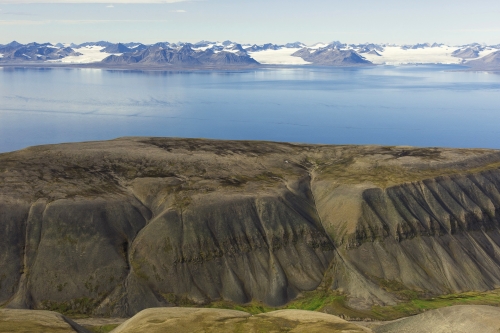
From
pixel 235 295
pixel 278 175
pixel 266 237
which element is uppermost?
pixel 278 175

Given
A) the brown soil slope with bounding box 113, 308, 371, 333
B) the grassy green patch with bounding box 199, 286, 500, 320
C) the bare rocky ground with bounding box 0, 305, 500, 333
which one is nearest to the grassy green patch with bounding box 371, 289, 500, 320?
the grassy green patch with bounding box 199, 286, 500, 320

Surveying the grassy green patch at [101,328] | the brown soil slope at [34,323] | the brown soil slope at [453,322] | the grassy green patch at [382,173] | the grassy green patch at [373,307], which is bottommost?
the grassy green patch at [373,307]

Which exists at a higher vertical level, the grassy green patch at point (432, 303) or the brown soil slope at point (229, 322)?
the brown soil slope at point (229, 322)

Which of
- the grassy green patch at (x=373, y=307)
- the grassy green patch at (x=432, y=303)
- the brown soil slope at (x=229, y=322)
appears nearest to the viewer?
the brown soil slope at (x=229, y=322)

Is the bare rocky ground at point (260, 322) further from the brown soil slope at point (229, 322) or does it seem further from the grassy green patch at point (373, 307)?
the grassy green patch at point (373, 307)

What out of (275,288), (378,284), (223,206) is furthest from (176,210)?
(378,284)

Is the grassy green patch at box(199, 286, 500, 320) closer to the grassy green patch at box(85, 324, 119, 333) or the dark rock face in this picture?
the dark rock face

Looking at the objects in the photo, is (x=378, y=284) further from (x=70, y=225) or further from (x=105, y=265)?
(x=70, y=225)

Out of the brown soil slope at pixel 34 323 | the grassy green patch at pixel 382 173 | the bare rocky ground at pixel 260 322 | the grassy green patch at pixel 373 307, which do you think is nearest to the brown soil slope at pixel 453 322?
the bare rocky ground at pixel 260 322
